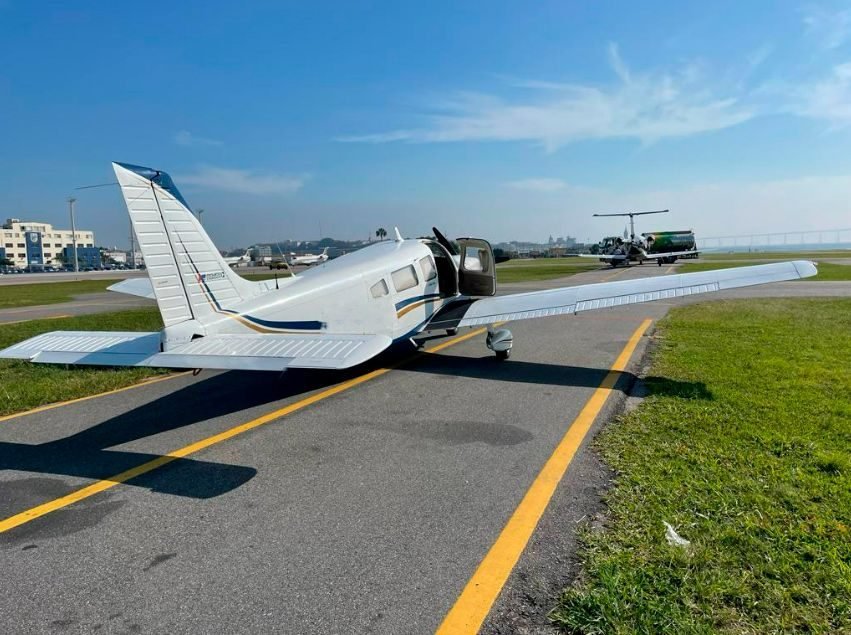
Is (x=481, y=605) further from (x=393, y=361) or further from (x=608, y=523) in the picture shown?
(x=393, y=361)

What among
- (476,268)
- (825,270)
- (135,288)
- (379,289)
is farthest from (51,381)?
(825,270)

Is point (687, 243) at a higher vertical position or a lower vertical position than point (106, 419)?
higher

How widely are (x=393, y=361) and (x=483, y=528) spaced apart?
628cm

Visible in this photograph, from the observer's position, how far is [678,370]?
8.13 meters

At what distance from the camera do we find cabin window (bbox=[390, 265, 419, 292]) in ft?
29.0

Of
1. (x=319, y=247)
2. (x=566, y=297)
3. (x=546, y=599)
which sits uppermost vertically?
(x=319, y=247)

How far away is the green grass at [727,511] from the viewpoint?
107 inches

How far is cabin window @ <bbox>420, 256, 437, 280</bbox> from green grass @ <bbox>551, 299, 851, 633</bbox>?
162 inches

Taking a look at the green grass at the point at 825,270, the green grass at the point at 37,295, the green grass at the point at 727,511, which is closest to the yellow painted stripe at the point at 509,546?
the green grass at the point at 727,511

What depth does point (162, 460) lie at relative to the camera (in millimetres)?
5113

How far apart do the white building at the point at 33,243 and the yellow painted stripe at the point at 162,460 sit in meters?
169

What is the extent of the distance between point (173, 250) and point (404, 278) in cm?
377

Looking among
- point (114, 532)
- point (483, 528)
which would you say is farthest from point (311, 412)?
point (483, 528)

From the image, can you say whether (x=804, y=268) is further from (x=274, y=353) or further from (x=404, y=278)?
(x=274, y=353)
